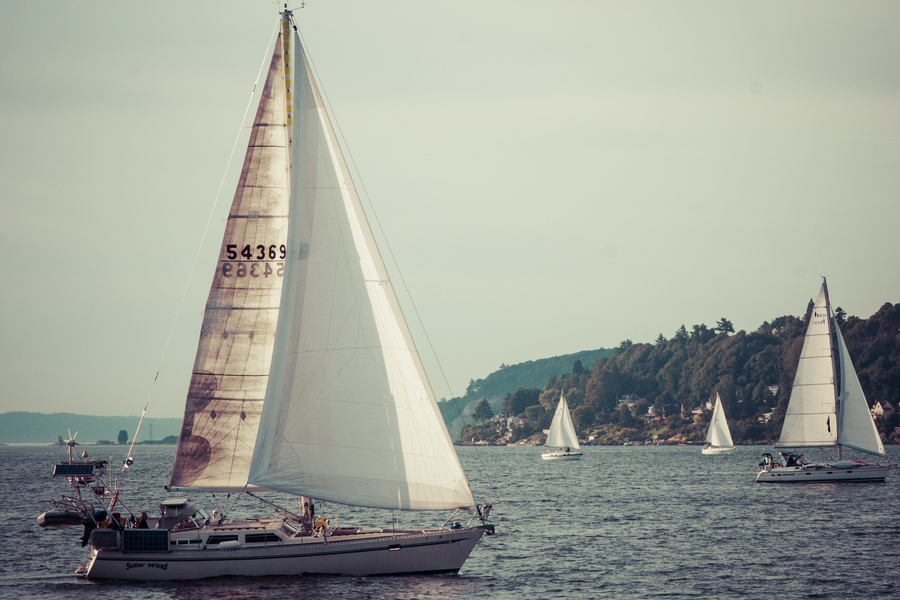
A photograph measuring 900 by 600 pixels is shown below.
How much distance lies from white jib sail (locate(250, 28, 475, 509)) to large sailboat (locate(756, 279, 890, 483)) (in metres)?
53.2

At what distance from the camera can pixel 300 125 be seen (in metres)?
30.0

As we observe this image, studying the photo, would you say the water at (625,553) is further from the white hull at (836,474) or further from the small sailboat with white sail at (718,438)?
the small sailboat with white sail at (718,438)

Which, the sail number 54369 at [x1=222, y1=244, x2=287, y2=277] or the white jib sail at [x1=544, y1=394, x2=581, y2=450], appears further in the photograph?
the white jib sail at [x1=544, y1=394, x2=581, y2=450]

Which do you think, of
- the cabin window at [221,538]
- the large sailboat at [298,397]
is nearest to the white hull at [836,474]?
the large sailboat at [298,397]

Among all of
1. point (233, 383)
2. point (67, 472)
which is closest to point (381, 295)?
point (233, 383)

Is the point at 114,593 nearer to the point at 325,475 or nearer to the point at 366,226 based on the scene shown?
the point at 325,475

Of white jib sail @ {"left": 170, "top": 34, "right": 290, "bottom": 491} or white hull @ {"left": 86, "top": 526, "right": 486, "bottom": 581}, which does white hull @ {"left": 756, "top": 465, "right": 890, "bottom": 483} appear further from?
white jib sail @ {"left": 170, "top": 34, "right": 290, "bottom": 491}

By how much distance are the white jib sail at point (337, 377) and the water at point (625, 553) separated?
3.56 metres

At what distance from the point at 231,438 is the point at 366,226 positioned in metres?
8.65

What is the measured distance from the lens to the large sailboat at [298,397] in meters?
29.8

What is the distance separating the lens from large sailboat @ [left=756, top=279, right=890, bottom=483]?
7456cm

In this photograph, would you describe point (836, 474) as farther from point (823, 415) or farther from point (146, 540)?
point (146, 540)

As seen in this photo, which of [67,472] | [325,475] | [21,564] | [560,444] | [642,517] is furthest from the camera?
[560,444]

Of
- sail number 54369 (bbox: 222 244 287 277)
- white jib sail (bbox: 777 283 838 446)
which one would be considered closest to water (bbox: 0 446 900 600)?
white jib sail (bbox: 777 283 838 446)
